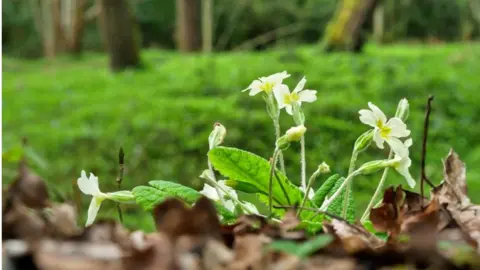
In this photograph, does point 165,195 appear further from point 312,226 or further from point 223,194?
point 312,226

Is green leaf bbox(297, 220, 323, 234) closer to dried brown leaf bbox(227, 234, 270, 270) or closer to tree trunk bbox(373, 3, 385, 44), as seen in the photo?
dried brown leaf bbox(227, 234, 270, 270)

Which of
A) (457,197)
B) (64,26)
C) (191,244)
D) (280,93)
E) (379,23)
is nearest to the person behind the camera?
(191,244)

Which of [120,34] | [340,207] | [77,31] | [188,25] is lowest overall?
[77,31]

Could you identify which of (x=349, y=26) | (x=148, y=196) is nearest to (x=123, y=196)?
(x=148, y=196)

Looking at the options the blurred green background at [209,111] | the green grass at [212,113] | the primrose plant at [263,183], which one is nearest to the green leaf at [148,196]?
the primrose plant at [263,183]

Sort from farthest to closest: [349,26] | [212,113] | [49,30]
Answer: [49,30], [349,26], [212,113]

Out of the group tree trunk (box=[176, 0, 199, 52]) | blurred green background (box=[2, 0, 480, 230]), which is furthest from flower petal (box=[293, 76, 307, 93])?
tree trunk (box=[176, 0, 199, 52])

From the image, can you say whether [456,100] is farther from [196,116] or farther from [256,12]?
[256,12]

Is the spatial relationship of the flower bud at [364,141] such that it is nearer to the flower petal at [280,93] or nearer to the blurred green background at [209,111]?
the flower petal at [280,93]
